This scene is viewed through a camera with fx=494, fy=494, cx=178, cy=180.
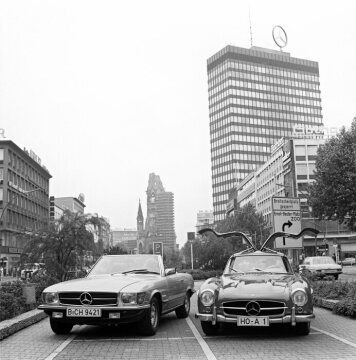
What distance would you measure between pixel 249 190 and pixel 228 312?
118844 millimetres

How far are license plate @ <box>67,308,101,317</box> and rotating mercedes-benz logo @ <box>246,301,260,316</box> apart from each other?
239 cm

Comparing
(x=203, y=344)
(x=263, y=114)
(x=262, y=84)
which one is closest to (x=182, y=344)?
(x=203, y=344)

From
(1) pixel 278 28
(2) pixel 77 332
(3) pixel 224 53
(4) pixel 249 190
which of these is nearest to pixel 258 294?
(2) pixel 77 332

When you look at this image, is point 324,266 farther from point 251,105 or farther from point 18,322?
point 251,105

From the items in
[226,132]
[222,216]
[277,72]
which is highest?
[277,72]

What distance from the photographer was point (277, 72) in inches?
5723

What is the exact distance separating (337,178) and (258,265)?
25.0 m

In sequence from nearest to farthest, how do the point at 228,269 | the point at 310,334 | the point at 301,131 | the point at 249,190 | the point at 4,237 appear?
the point at 310,334 → the point at 228,269 → the point at 4,237 → the point at 301,131 → the point at 249,190

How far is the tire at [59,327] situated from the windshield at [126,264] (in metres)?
1.32

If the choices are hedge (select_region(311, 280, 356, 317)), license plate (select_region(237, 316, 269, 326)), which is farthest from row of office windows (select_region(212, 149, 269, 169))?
license plate (select_region(237, 316, 269, 326))

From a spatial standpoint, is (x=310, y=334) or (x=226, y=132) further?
(x=226, y=132)

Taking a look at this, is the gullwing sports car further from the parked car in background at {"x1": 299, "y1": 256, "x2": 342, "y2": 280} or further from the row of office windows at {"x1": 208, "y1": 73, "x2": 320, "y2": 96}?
the row of office windows at {"x1": 208, "y1": 73, "x2": 320, "y2": 96}

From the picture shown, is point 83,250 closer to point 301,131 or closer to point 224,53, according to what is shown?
point 301,131

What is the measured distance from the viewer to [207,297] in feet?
26.8
